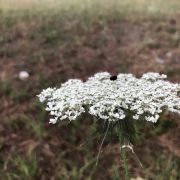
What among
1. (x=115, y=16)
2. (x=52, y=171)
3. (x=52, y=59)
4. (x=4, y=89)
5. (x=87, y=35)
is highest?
(x=115, y=16)

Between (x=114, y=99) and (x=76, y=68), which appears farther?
(x=76, y=68)

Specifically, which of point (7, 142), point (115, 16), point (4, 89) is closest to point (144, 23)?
point (115, 16)

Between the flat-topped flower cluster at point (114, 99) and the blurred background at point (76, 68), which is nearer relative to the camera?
the flat-topped flower cluster at point (114, 99)

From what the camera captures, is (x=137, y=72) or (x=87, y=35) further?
(x=87, y=35)

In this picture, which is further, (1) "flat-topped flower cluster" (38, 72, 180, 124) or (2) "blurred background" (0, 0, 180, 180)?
(2) "blurred background" (0, 0, 180, 180)

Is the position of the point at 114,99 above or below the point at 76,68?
below

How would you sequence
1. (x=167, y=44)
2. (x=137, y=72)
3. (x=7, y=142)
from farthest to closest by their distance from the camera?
(x=167, y=44), (x=137, y=72), (x=7, y=142)

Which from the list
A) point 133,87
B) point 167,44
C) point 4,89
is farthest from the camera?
point 167,44

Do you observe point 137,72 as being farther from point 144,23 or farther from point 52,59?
point 144,23
